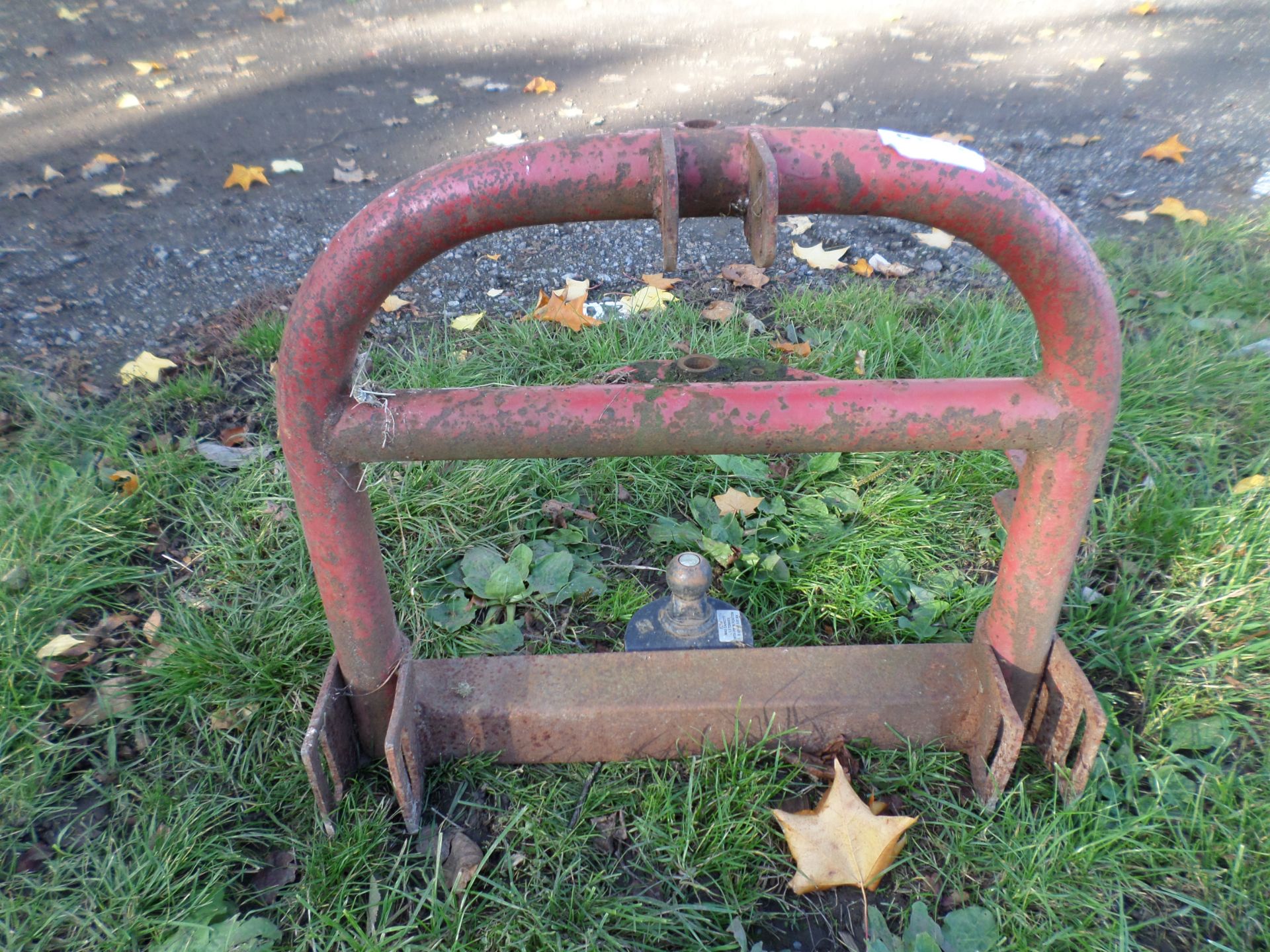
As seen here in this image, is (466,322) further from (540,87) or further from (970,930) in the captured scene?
(540,87)

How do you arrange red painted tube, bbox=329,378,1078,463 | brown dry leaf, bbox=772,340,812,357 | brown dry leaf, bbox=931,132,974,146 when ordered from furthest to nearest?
brown dry leaf, bbox=931,132,974,146 < brown dry leaf, bbox=772,340,812,357 < red painted tube, bbox=329,378,1078,463

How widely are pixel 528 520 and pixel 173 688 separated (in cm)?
81

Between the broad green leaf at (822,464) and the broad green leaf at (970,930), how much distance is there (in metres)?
1.06

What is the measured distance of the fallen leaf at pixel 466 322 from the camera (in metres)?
2.71

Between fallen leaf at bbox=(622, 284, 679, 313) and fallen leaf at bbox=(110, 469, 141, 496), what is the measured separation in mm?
1440

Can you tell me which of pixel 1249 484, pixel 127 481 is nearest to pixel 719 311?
pixel 1249 484

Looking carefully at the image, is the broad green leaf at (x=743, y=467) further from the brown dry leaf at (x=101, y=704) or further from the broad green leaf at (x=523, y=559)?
the brown dry leaf at (x=101, y=704)

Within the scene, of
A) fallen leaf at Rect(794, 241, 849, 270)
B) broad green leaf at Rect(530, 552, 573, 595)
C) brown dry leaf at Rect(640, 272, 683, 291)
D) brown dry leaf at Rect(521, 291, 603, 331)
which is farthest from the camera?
fallen leaf at Rect(794, 241, 849, 270)

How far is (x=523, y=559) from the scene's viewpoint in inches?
75.6

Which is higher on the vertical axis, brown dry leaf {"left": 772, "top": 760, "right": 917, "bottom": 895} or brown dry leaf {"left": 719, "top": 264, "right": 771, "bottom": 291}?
brown dry leaf {"left": 719, "top": 264, "right": 771, "bottom": 291}

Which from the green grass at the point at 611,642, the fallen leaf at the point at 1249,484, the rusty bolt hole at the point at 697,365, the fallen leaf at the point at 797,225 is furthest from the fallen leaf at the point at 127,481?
the fallen leaf at the point at 1249,484

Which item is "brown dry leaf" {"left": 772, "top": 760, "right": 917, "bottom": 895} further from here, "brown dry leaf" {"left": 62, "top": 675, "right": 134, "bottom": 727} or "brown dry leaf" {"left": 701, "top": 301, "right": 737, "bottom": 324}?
"brown dry leaf" {"left": 701, "top": 301, "right": 737, "bottom": 324}

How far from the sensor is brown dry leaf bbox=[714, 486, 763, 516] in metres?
2.08

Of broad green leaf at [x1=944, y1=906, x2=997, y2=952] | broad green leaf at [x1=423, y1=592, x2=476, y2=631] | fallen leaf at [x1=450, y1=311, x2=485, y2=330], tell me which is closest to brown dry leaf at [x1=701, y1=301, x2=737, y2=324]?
fallen leaf at [x1=450, y1=311, x2=485, y2=330]
